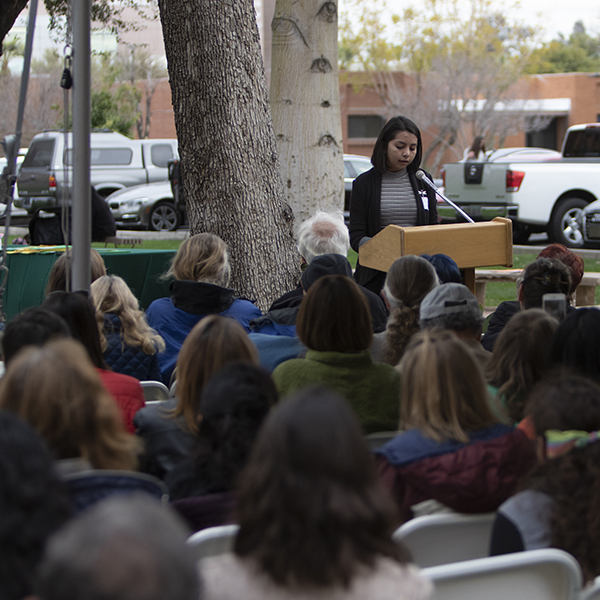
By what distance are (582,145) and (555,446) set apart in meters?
15.3

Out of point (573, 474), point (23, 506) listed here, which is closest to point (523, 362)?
point (573, 474)

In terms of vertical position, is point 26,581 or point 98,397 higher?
point 98,397

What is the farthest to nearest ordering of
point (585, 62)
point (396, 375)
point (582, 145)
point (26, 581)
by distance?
point (585, 62) → point (582, 145) → point (396, 375) → point (26, 581)

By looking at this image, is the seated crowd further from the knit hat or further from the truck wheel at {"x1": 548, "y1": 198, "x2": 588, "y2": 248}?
the truck wheel at {"x1": 548, "y1": 198, "x2": 588, "y2": 248}

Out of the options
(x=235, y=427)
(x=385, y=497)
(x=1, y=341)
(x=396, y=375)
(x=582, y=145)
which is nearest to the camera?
(x=385, y=497)

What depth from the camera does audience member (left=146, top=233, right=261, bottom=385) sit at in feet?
14.5

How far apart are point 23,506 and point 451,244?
393 cm

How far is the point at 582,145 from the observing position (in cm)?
1620

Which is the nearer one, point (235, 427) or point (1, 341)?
point (235, 427)

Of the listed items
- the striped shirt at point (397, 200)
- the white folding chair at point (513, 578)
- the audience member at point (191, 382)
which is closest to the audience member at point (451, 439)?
the white folding chair at point (513, 578)

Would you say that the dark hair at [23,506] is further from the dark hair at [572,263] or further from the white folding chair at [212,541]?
the dark hair at [572,263]

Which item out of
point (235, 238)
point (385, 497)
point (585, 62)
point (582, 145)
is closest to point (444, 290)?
point (385, 497)

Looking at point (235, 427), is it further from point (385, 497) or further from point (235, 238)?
point (235, 238)

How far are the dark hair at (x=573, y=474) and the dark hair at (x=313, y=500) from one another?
72 cm
